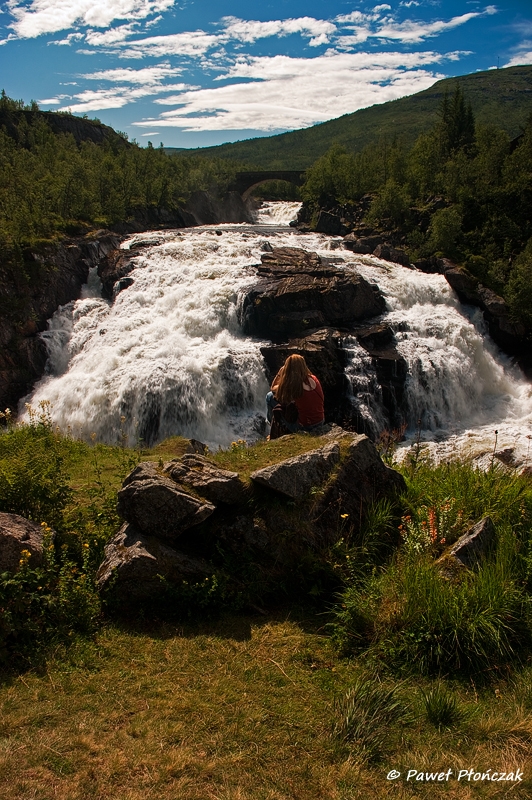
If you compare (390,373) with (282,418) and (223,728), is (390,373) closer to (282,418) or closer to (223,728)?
(282,418)

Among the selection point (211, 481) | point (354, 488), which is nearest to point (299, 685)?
point (211, 481)

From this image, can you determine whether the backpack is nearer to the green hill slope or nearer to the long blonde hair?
the long blonde hair

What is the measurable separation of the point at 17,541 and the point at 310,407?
4.24 m

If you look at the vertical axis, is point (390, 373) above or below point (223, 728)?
above

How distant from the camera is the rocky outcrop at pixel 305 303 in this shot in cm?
2305

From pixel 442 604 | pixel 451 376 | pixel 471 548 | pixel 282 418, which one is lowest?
pixel 451 376

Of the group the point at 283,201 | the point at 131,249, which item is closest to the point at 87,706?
the point at 131,249

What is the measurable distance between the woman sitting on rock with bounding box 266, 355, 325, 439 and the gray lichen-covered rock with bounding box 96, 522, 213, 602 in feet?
9.28

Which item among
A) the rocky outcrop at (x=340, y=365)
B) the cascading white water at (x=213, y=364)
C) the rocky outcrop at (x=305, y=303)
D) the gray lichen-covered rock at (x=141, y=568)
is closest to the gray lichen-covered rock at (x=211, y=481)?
the gray lichen-covered rock at (x=141, y=568)

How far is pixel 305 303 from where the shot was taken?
23.7 metres

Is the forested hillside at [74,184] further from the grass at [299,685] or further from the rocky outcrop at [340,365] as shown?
the grass at [299,685]

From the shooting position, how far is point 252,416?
19609 millimetres

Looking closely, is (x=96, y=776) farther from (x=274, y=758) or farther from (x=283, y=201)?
(x=283, y=201)

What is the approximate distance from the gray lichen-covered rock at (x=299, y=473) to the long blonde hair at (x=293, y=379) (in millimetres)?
1453
